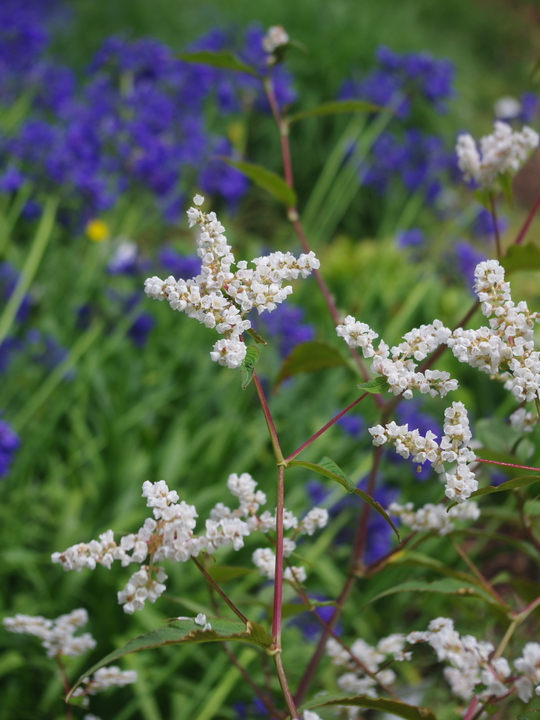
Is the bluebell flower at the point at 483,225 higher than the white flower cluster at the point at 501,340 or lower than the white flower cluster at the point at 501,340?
higher

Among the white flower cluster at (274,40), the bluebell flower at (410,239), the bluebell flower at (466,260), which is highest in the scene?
the bluebell flower at (410,239)

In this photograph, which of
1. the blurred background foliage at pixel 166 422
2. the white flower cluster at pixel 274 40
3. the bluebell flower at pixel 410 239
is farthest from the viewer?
the bluebell flower at pixel 410 239

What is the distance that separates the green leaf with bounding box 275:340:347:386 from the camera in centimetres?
102

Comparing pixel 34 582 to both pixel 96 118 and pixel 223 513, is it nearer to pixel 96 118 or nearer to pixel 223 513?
pixel 223 513

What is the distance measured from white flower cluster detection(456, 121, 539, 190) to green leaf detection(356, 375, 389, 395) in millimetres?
458

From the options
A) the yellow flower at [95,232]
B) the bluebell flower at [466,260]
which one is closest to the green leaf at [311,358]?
the yellow flower at [95,232]

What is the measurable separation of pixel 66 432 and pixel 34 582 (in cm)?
68

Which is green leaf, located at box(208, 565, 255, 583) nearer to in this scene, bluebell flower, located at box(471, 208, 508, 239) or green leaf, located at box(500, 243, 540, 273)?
green leaf, located at box(500, 243, 540, 273)

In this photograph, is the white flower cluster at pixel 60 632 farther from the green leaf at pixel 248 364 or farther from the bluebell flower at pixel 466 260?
the bluebell flower at pixel 466 260

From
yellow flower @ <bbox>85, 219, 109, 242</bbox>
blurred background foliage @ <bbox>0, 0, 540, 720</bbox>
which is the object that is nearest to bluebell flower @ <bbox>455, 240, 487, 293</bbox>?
blurred background foliage @ <bbox>0, 0, 540, 720</bbox>

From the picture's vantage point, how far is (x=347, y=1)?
627cm

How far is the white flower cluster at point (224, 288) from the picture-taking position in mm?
651

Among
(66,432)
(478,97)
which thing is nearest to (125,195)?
(66,432)

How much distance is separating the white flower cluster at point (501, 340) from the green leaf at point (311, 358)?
355mm
